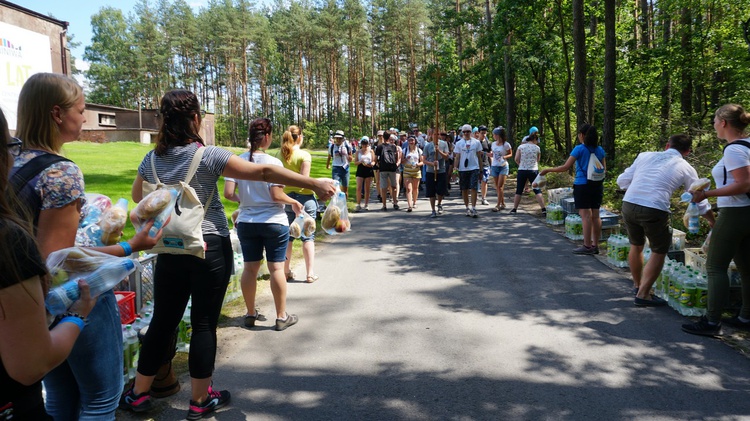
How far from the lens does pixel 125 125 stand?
4428cm

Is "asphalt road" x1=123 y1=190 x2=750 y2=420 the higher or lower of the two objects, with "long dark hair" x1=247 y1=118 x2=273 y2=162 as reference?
lower

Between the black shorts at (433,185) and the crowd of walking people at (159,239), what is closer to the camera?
the crowd of walking people at (159,239)

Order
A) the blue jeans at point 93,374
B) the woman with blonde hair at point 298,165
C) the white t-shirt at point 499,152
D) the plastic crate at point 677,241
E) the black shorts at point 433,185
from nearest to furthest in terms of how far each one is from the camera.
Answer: the blue jeans at point 93,374, the woman with blonde hair at point 298,165, the plastic crate at point 677,241, the black shorts at point 433,185, the white t-shirt at point 499,152

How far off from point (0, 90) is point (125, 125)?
104 feet

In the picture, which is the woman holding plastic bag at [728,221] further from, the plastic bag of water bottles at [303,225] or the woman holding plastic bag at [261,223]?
the woman holding plastic bag at [261,223]

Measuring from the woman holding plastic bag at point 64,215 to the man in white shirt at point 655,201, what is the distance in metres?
5.13

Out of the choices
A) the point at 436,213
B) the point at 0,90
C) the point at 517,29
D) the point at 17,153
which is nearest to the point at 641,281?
the point at 17,153

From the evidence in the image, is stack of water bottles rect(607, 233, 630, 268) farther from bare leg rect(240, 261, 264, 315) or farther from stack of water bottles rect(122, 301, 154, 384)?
stack of water bottles rect(122, 301, 154, 384)

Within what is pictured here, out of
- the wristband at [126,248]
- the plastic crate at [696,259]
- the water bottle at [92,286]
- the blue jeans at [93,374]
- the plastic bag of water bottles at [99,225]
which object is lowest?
the plastic crate at [696,259]

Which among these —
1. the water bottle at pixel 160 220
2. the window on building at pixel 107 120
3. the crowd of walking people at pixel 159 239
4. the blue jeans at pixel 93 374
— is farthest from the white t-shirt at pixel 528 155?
the window on building at pixel 107 120

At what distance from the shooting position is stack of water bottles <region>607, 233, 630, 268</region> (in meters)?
7.68

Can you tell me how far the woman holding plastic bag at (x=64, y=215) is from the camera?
2.21 m

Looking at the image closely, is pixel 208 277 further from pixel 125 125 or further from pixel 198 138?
pixel 125 125

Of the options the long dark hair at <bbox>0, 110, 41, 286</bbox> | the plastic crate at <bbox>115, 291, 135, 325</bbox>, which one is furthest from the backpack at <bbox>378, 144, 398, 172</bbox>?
the long dark hair at <bbox>0, 110, 41, 286</bbox>
